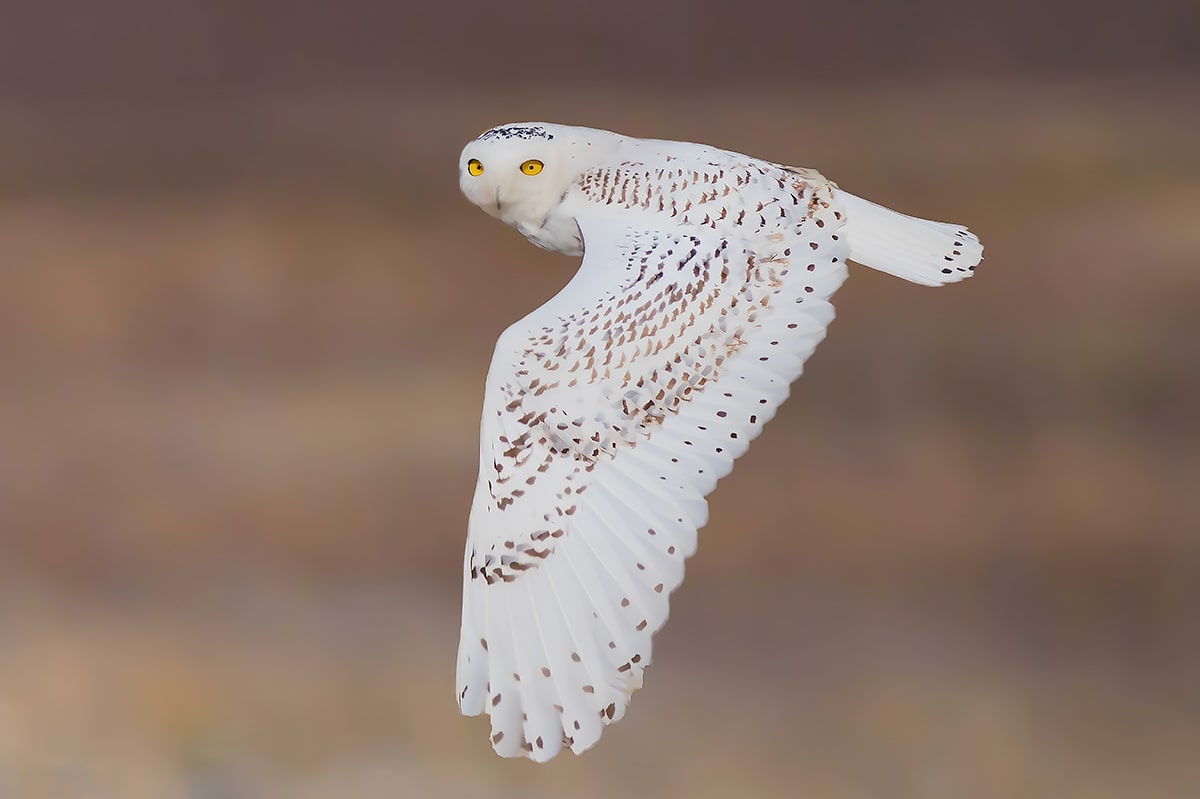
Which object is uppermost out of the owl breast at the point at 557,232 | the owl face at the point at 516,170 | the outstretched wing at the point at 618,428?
the owl face at the point at 516,170

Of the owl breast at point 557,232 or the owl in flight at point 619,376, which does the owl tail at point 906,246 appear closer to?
the owl in flight at point 619,376

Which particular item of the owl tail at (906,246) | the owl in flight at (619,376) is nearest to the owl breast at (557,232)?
the owl in flight at (619,376)

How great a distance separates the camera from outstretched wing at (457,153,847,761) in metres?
0.85

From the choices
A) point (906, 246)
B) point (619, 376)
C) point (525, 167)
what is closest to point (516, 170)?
point (525, 167)

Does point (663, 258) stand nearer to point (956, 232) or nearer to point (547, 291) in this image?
point (956, 232)

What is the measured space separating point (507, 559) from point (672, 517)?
13 cm

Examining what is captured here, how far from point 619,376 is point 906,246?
0.31 m

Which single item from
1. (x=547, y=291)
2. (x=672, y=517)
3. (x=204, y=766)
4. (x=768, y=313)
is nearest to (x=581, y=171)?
(x=768, y=313)

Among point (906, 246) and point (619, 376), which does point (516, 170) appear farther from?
point (906, 246)

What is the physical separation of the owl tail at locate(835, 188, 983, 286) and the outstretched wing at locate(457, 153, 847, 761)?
32 mm

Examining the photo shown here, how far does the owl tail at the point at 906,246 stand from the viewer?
1075mm

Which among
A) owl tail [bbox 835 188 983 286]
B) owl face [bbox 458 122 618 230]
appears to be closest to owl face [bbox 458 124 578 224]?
owl face [bbox 458 122 618 230]

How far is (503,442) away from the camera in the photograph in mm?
931

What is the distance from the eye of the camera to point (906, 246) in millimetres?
1089
